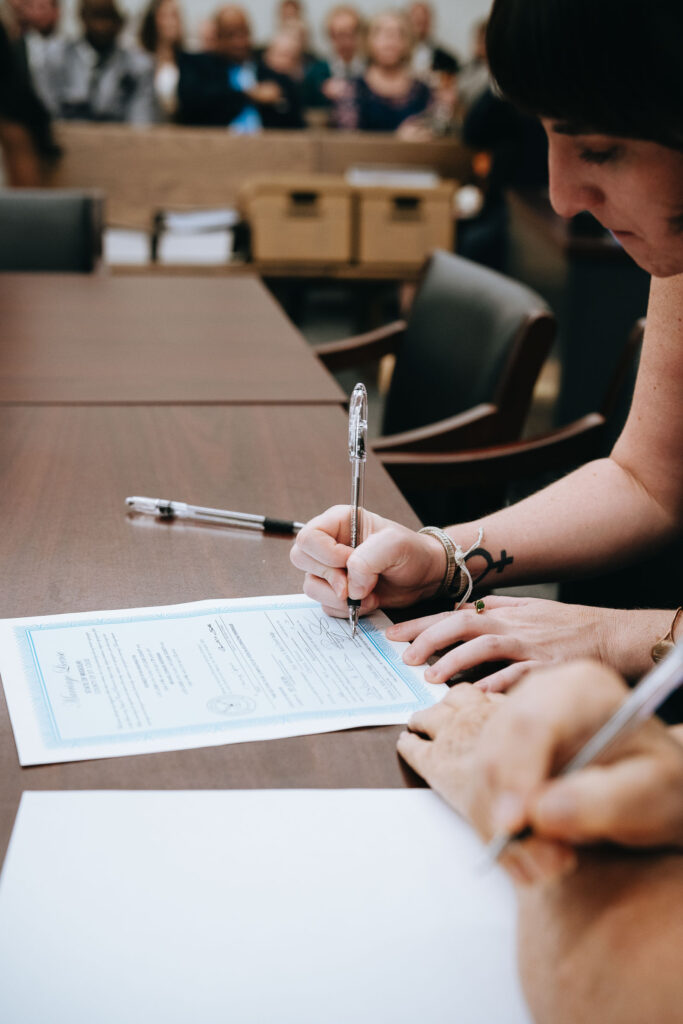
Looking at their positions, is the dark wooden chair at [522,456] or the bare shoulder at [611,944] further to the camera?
the dark wooden chair at [522,456]

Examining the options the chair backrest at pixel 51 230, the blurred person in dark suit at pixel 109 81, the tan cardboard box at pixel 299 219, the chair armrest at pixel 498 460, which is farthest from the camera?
the blurred person in dark suit at pixel 109 81

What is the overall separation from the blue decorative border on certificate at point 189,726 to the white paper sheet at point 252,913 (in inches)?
2.4

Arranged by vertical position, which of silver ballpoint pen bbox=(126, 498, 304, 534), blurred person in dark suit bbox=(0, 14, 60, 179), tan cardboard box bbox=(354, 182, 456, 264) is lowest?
tan cardboard box bbox=(354, 182, 456, 264)

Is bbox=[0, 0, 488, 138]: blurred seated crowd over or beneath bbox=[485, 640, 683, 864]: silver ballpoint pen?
beneath

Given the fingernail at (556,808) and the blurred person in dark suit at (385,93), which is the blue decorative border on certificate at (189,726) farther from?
the blurred person in dark suit at (385,93)

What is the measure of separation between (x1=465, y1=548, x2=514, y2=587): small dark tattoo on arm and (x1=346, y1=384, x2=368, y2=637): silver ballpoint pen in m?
0.14

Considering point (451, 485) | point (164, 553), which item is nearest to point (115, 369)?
point (451, 485)

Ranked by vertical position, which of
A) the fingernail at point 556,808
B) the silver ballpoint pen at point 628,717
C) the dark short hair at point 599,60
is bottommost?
the fingernail at point 556,808

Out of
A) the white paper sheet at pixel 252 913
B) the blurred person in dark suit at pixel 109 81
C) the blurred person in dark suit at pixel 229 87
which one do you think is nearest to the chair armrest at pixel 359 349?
the white paper sheet at pixel 252 913

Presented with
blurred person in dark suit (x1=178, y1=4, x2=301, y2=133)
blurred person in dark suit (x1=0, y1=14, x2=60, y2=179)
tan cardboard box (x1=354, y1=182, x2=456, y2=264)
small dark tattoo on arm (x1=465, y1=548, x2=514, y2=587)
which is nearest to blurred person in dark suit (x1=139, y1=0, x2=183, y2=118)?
blurred person in dark suit (x1=178, y1=4, x2=301, y2=133)

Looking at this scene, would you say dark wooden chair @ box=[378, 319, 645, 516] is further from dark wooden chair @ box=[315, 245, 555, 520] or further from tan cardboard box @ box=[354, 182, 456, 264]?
tan cardboard box @ box=[354, 182, 456, 264]

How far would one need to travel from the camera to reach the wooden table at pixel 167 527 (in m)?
0.61

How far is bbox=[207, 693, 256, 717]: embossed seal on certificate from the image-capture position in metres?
0.67
